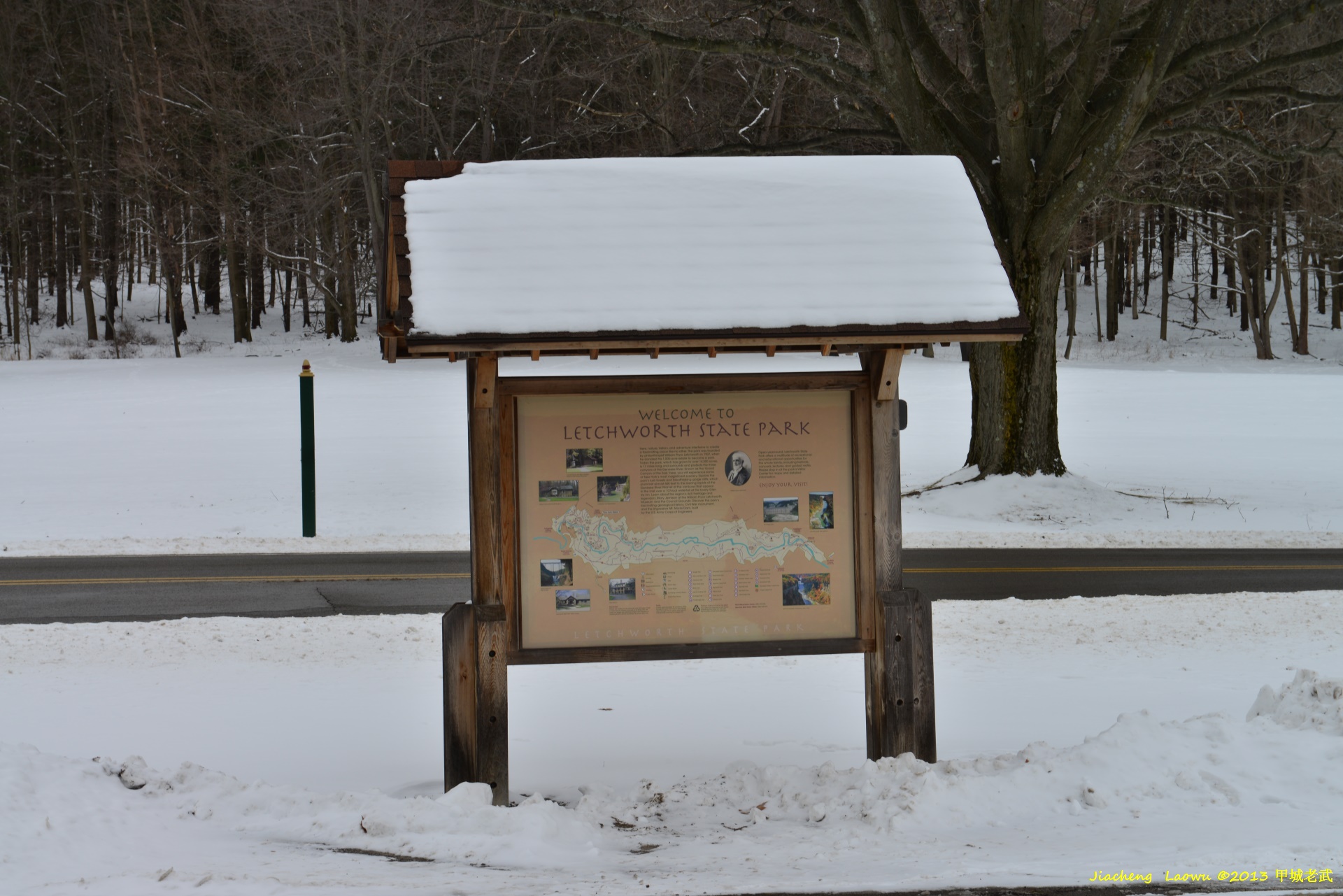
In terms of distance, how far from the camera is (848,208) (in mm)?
5891

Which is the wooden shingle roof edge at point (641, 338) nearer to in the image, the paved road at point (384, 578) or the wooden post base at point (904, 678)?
the wooden post base at point (904, 678)

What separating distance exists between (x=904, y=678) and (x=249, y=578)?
25.5ft

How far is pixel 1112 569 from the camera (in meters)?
12.2

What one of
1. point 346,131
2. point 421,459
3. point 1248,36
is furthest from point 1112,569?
point 346,131

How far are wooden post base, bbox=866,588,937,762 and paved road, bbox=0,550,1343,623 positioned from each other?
4778mm

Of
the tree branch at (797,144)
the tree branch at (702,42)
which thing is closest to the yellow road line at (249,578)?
the tree branch at (702,42)

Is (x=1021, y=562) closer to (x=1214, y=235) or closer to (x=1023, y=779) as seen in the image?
(x=1023, y=779)

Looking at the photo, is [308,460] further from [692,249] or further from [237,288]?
[237,288]

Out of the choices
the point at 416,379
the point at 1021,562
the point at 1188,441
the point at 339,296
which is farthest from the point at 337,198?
the point at 1021,562

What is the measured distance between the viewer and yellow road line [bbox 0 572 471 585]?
11539 mm

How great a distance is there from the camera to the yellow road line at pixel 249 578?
1154 centimetres

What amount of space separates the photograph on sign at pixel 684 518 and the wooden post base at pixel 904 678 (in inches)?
7.7

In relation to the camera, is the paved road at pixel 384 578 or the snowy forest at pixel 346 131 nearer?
the paved road at pixel 384 578

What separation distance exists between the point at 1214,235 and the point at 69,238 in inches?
2077
